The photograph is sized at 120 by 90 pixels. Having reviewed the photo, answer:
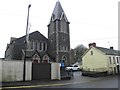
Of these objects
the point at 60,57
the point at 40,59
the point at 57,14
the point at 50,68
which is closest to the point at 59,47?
the point at 60,57

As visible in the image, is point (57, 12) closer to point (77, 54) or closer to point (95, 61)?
point (95, 61)

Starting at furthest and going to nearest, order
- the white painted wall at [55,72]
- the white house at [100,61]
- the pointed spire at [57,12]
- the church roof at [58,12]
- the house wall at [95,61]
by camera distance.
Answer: the pointed spire at [57,12]
the church roof at [58,12]
the house wall at [95,61]
the white house at [100,61]
the white painted wall at [55,72]

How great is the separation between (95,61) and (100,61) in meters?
1.85

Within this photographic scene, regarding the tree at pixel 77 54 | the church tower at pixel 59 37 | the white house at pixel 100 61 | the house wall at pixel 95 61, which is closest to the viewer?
the white house at pixel 100 61

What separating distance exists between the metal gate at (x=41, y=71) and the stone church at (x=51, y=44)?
60.3 feet

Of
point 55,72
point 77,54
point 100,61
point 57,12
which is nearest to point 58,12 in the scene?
point 57,12

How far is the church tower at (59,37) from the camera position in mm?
48688

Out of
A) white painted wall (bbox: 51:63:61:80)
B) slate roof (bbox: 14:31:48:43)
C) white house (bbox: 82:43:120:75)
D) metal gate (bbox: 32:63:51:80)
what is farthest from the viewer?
slate roof (bbox: 14:31:48:43)

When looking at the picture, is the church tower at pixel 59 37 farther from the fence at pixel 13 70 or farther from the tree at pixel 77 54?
the tree at pixel 77 54

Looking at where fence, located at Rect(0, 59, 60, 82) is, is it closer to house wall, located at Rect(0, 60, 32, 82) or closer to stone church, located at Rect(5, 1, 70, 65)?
house wall, located at Rect(0, 60, 32, 82)

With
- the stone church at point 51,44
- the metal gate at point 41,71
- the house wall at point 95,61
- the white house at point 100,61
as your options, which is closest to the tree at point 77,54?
the stone church at point 51,44

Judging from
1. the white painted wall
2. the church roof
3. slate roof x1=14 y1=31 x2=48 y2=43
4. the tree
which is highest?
the church roof

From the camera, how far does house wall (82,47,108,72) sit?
42.6m

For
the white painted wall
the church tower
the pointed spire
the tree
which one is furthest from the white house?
the tree
